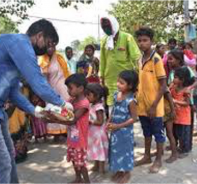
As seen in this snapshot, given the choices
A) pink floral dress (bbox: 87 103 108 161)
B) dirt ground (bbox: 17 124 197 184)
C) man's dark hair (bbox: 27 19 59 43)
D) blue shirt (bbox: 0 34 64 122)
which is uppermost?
man's dark hair (bbox: 27 19 59 43)

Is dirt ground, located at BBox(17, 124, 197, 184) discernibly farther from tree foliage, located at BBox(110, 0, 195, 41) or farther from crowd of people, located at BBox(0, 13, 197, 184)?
tree foliage, located at BBox(110, 0, 195, 41)

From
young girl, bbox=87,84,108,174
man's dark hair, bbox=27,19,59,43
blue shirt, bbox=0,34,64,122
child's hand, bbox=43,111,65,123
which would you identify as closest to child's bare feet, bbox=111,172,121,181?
young girl, bbox=87,84,108,174

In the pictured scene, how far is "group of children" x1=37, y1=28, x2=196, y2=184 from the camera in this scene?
167 inches

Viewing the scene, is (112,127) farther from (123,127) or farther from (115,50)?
(115,50)

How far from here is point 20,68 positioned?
116 inches

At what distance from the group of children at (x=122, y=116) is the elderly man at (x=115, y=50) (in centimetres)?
59

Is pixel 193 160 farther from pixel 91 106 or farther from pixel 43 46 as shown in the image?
pixel 43 46

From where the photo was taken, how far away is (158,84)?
468 cm

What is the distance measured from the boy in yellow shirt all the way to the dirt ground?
0.16 m

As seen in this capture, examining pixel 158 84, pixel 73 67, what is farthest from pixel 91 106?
pixel 73 67

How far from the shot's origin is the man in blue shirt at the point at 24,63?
116 inches

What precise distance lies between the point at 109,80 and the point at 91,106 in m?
1.00

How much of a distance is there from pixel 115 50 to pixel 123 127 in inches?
54.1

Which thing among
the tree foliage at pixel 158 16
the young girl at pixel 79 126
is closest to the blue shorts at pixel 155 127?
the young girl at pixel 79 126
